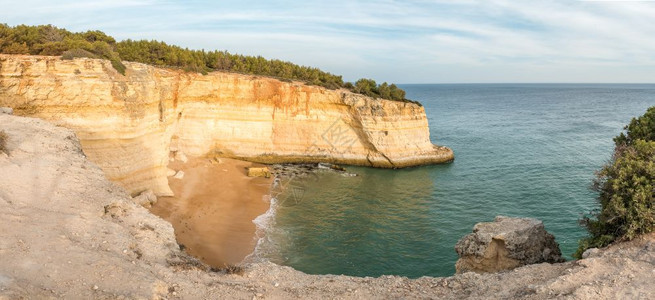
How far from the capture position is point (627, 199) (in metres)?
11.5

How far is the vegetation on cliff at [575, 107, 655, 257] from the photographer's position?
10.9 meters

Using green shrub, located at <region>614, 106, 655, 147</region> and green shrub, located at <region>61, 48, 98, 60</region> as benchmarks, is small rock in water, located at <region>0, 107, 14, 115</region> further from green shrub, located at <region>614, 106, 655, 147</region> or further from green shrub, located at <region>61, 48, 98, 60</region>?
green shrub, located at <region>614, 106, 655, 147</region>

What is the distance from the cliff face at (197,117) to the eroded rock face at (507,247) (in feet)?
60.5

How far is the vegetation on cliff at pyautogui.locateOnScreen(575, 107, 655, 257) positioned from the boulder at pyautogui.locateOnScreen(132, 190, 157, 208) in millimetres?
20486

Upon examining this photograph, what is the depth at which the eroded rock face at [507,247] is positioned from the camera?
44.7 ft

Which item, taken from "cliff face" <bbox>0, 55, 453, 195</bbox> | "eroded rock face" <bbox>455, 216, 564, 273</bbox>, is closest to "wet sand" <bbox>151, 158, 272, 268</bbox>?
"cliff face" <bbox>0, 55, 453, 195</bbox>

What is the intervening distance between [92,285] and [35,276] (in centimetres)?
105

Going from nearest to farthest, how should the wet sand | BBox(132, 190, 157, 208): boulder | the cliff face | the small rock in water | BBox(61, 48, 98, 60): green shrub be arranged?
the small rock in water < the wet sand < the cliff face < BBox(61, 48, 98, 60): green shrub < BBox(132, 190, 157, 208): boulder

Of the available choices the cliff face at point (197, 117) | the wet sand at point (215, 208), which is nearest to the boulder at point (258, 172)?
the wet sand at point (215, 208)

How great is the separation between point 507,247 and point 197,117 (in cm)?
2697

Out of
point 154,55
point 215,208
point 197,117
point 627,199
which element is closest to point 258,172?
point 197,117

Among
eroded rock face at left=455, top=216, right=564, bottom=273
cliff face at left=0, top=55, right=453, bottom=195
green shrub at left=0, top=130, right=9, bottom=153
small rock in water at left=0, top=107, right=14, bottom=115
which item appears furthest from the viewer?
cliff face at left=0, top=55, right=453, bottom=195

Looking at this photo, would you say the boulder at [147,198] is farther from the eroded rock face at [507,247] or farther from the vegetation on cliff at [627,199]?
the vegetation on cliff at [627,199]

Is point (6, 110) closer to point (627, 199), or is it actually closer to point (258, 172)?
point (258, 172)
